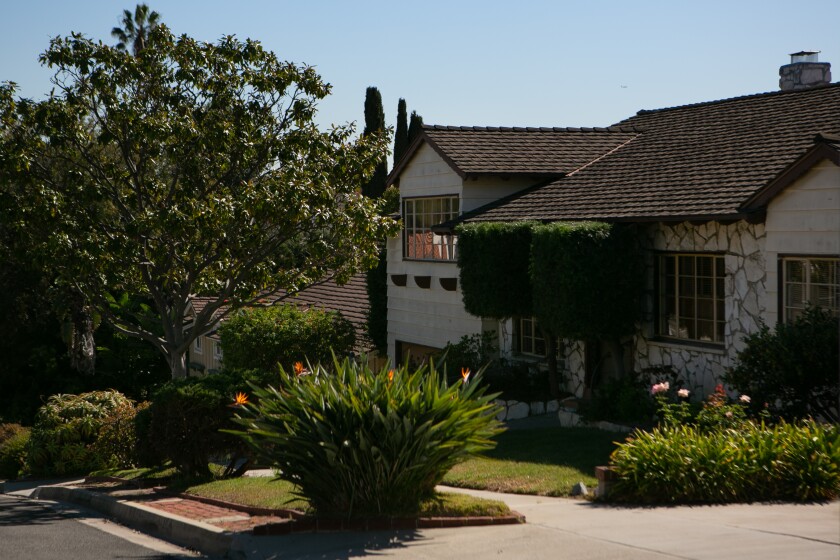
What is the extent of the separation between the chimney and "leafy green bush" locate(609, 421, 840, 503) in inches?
578

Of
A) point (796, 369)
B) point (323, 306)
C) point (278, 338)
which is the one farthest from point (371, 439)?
point (323, 306)

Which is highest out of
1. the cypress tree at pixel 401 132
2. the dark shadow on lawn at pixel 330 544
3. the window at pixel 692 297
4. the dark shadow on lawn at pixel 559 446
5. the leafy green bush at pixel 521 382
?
the cypress tree at pixel 401 132

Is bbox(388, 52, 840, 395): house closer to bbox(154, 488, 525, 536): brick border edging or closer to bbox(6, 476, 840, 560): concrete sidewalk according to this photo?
bbox(6, 476, 840, 560): concrete sidewalk

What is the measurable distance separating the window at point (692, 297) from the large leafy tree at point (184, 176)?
215 inches

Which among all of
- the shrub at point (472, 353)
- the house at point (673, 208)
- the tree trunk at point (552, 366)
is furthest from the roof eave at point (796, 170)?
the shrub at point (472, 353)

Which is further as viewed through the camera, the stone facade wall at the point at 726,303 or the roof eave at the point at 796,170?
the stone facade wall at the point at 726,303

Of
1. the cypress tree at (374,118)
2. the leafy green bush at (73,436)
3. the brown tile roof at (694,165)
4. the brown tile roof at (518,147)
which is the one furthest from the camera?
the cypress tree at (374,118)

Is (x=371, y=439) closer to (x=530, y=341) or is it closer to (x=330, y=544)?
(x=330, y=544)

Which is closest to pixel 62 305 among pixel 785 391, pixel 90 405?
pixel 90 405

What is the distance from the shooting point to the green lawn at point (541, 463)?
11.8m

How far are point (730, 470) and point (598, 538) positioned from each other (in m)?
2.22

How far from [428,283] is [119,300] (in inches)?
634

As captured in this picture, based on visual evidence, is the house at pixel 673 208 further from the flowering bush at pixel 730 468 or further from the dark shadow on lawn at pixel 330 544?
the dark shadow on lawn at pixel 330 544

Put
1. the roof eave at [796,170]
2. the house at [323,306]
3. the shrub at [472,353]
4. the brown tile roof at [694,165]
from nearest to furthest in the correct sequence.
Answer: the roof eave at [796,170], the brown tile roof at [694,165], the shrub at [472,353], the house at [323,306]
